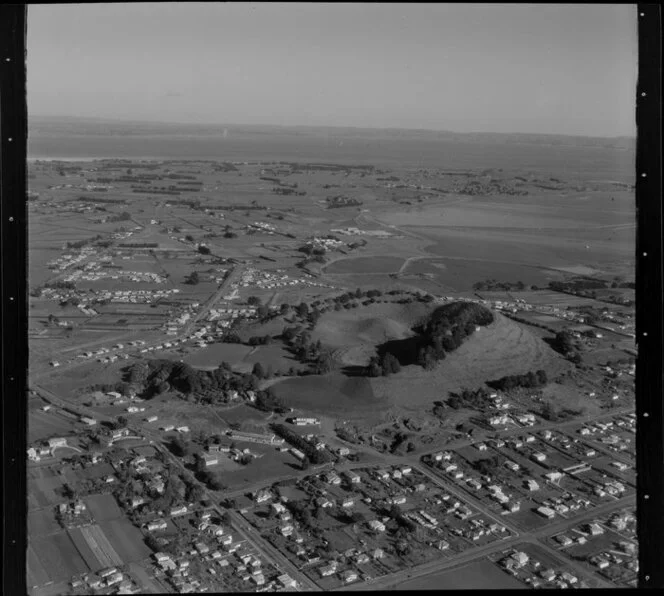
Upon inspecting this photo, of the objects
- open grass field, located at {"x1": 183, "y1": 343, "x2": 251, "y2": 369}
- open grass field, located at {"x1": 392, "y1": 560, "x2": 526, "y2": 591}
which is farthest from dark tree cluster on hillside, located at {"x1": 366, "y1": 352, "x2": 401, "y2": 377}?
open grass field, located at {"x1": 392, "y1": 560, "x2": 526, "y2": 591}

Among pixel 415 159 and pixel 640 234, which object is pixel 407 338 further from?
pixel 415 159

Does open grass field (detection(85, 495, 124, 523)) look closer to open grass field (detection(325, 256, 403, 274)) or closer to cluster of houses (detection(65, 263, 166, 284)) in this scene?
cluster of houses (detection(65, 263, 166, 284))

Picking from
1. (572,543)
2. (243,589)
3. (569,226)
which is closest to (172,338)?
(243,589)

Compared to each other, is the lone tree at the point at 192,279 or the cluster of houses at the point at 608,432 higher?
the lone tree at the point at 192,279

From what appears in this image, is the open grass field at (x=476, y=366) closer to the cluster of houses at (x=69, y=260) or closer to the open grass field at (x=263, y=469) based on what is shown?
the open grass field at (x=263, y=469)

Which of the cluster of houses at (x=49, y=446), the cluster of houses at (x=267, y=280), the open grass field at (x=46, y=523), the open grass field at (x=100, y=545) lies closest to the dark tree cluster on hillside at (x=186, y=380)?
the cluster of houses at (x=49, y=446)

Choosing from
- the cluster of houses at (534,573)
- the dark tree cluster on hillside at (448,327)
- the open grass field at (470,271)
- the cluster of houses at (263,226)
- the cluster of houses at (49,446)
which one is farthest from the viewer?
the cluster of houses at (263,226)

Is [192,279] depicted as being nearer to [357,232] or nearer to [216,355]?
[216,355]
